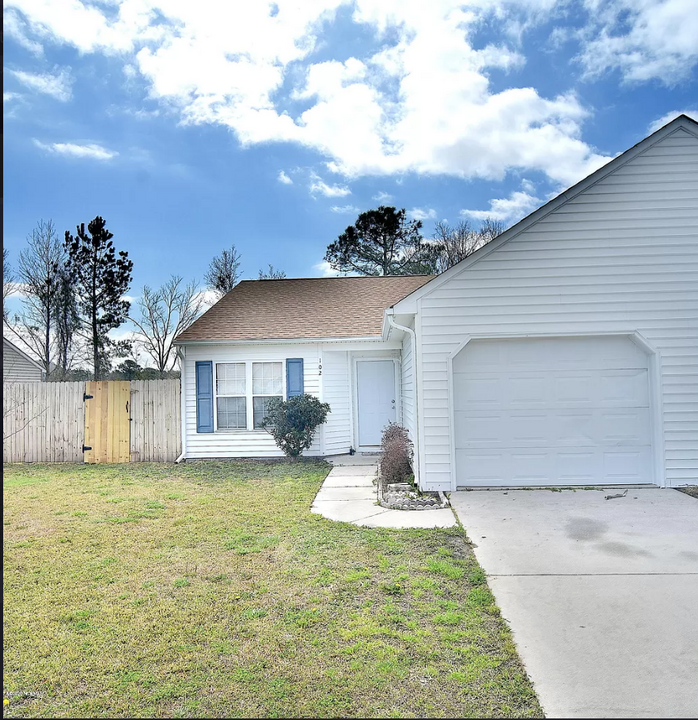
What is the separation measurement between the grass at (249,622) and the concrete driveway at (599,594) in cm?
21

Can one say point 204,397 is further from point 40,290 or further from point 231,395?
point 40,290

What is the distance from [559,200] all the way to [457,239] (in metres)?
15.7

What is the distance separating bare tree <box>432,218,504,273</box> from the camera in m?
22.6

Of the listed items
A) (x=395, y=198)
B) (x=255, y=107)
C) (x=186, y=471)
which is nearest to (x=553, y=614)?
(x=186, y=471)

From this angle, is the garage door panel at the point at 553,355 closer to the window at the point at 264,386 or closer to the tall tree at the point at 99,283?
the window at the point at 264,386

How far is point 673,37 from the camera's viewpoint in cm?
630

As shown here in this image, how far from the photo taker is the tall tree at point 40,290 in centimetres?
1576

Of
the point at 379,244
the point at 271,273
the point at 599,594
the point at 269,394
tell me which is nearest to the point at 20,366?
the point at 271,273

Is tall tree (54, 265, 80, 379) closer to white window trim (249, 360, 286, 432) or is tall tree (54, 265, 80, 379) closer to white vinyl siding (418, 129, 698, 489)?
white window trim (249, 360, 286, 432)

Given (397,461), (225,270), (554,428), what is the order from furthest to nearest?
(225,270) → (397,461) → (554,428)

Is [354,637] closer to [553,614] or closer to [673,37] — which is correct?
[553,614]

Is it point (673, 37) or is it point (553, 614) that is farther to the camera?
point (673, 37)

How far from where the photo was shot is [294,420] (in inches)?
427

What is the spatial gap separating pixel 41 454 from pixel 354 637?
451 inches
